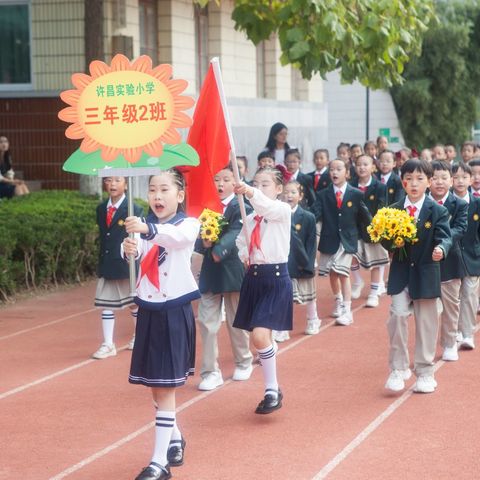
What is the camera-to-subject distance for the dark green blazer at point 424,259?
795 centimetres

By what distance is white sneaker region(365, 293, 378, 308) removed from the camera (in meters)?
12.2

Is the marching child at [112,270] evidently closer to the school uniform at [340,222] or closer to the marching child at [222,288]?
the marching child at [222,288]

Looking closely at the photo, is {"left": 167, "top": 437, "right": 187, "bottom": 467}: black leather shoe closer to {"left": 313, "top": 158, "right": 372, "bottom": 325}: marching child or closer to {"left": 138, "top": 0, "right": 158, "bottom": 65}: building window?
{"left": 313, "top": 158, "right": 372, "bottom": 325}: marching child

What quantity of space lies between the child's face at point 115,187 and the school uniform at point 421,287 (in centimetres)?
271

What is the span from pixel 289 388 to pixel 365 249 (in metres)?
4.40

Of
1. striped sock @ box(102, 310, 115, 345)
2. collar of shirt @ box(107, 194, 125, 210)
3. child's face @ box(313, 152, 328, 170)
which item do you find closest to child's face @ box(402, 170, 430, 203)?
collar of shirt @ box(107, 194, 125, 210)

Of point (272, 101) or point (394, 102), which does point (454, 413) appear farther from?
point (394, 102)

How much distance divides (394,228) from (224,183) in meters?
1.45

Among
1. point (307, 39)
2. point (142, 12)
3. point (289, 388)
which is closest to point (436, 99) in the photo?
point (142, 12)

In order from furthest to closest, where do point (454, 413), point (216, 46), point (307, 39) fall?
point (216, 46) → point (307, 39) → point (454, 413)

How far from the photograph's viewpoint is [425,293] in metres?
7.94

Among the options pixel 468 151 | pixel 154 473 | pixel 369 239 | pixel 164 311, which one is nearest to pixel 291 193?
pixel 369 239

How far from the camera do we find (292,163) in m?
14.2

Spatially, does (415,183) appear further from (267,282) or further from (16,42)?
(16,42)
